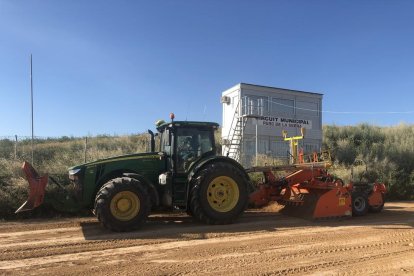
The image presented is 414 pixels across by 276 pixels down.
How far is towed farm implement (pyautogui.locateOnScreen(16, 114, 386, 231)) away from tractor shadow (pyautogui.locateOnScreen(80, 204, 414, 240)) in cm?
25

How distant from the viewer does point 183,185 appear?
948 centimetres

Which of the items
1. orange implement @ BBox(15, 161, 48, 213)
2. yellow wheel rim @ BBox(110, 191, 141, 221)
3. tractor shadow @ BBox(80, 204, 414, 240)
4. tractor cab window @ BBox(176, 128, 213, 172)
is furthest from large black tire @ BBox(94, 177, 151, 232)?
orange implement @ BBox(15, 161, 48, 213)

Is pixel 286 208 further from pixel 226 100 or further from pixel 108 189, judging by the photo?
pixel 226 100

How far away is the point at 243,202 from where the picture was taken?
9.64 m

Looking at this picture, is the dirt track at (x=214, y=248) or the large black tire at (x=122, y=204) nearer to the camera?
the dirt track at (x=214, y=248)

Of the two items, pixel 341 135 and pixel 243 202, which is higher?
pixel 341 135

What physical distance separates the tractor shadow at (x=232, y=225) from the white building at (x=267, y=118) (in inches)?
344

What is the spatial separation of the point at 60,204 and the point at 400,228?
28.2 feet

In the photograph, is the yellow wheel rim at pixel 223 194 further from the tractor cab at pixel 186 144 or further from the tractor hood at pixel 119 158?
the tractor hood at pixel 119 158

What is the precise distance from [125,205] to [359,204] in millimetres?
6180

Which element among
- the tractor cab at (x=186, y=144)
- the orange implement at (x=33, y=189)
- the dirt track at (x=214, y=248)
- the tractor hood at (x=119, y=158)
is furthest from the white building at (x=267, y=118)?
the orange implement at (x=33, y=189)

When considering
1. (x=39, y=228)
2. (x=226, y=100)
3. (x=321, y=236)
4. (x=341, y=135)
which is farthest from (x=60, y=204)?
(x=341, y=135)

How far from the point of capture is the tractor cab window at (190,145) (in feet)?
31.4

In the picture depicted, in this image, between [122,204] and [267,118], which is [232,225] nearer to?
[122,204]
